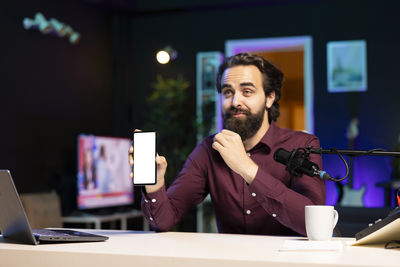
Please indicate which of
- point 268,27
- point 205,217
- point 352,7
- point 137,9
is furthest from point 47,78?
point 352,7

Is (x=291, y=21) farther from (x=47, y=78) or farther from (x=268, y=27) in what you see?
(x=47, y=78)

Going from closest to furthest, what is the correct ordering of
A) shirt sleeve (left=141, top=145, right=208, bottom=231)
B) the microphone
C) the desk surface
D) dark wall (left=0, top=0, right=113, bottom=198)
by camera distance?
1. the desk surface
2. the microphone
3. shirt sleeve (left=141, top=145, right=208, bottom=231)
4. dark wall (left=0, top=0, right=113, bottom=198)

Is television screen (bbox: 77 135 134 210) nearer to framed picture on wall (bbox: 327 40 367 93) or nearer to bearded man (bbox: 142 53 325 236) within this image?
framed picture on wall (bbox: 327 40 367 93)

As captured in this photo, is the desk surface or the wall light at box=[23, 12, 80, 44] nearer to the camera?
the desk surface

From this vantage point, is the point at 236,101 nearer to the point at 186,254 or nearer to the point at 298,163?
the point at 298,163

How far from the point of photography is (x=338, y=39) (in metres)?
6.84

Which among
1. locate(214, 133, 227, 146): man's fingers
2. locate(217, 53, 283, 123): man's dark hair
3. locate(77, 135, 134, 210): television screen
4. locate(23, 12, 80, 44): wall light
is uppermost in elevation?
locate(23, 12, 80, 44): wall light

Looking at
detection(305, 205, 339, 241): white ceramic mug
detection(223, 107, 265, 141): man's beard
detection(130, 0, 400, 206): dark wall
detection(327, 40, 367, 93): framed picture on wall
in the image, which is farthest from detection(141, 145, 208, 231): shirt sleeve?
detection(327, 40, 367, 93): framed picture on wall

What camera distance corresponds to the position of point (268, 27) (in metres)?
7.12

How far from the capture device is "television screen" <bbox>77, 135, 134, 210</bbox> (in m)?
5.48

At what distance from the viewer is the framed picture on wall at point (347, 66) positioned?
22.2ft

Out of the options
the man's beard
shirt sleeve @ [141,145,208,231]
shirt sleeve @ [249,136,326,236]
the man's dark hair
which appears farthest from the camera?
the man's dark hair

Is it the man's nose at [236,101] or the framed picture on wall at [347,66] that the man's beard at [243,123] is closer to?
the man's nose at [236,101]

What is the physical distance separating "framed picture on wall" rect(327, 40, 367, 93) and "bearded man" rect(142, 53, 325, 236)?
4160 millimetres
